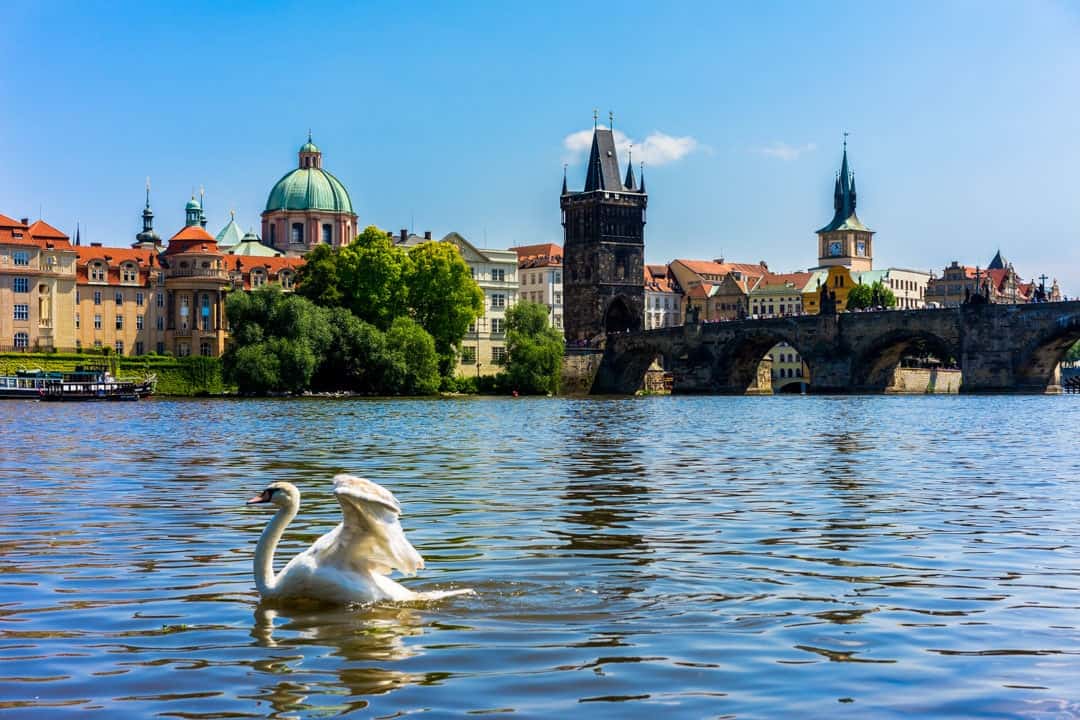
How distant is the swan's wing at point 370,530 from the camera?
9.08 m

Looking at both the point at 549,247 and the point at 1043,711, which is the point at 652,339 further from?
the point at 1043,711

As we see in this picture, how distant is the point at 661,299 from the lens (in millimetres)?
167125

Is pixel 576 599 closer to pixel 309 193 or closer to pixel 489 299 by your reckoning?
pixel 489 299

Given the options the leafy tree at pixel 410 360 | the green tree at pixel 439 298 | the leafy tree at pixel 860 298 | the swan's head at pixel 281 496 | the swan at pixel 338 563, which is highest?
the leafy tree at pixel 860 298

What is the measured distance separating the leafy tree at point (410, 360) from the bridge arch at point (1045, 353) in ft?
125

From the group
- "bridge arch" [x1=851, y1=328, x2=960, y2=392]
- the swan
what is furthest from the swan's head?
"bridge arch" [x1=851, y1=328, x2=960, y2=392]

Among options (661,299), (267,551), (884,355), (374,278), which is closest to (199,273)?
(374,278)

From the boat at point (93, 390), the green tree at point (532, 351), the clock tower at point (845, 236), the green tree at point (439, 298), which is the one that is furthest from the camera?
the clock tower at point (845, 236)

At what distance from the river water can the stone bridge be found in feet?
232

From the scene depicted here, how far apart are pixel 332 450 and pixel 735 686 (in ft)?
74.0

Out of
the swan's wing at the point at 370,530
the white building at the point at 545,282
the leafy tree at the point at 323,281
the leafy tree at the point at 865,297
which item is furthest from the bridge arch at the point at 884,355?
the swan's wing at the point at 370,530

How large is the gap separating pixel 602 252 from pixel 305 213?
93.8 ft

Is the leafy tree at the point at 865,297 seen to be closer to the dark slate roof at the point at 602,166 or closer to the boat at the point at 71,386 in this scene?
the dark slate roof at the point at 602,166

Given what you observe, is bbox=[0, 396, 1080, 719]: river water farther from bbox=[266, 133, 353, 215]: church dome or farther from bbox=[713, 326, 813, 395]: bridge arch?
bbox=[266, 133, 353, 215]: church dome
